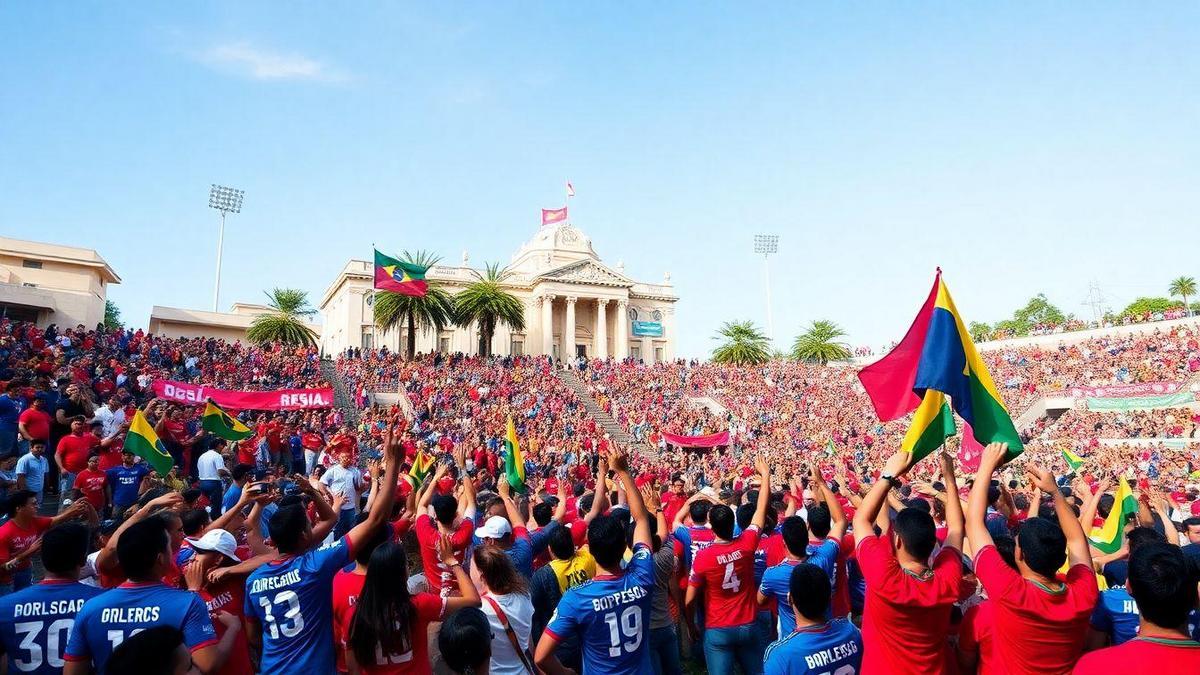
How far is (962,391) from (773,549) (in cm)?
189

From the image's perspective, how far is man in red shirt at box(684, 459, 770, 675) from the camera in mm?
4969

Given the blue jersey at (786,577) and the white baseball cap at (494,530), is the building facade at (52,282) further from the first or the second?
the blue jersey at (786,577)

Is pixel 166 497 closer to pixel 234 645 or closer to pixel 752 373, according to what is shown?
pixel 234 645

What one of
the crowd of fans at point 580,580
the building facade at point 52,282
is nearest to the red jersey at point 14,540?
the crowd of fans at point 580,580

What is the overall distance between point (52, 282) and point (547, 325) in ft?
109

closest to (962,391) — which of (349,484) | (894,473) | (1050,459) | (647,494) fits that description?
(894,473)

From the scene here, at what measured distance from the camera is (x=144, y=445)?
30.4 ft

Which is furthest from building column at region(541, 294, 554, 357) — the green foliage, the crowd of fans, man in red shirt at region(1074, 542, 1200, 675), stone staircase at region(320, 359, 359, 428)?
the green foliage

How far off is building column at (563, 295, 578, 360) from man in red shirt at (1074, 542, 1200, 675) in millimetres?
56990

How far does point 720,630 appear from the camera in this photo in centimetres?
499

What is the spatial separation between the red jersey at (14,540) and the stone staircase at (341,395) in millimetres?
21708

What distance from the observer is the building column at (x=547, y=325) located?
58.0 metres

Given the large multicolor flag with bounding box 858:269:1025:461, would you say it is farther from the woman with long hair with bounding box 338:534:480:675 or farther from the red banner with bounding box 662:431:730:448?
the red banner with bounding box 662:431:730:448

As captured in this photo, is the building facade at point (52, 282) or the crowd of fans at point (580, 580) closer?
the crowd of fans at point (580, 580)
